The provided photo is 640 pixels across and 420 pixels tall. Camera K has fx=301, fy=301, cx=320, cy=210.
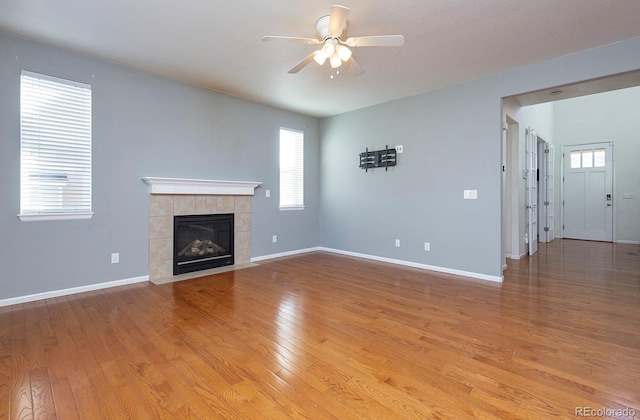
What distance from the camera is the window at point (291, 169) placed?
575 centimetres

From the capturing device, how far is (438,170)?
15.0ft

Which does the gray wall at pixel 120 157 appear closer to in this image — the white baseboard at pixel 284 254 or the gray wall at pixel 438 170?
the white baseboard at pixel 284 254

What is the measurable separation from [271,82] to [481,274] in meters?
3.97

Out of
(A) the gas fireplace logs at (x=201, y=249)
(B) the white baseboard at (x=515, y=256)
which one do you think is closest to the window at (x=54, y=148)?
(A) the gas fireplace logs at (x=201, y=249)

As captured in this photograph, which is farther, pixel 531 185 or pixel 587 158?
pixel 587 158

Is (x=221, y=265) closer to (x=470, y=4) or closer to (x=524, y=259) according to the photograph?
(x=470, y=4)

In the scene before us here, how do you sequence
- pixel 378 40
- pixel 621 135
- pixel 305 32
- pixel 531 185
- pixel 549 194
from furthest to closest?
pixel 549 194, pixel 621 135, pixel 531 185, pixel 305 32, pixel 378 40

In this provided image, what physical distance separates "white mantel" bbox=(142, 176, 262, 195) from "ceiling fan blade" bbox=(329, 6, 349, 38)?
113 inches

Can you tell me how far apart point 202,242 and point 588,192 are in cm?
882

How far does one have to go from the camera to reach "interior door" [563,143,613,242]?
23.1 ft

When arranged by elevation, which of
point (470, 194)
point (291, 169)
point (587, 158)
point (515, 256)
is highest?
point (587, 158)

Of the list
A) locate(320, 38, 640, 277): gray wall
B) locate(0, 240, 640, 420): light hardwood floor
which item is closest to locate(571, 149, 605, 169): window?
locate(0, 240, 640, 420): light hardwood floor

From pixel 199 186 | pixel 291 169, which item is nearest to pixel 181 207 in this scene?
pixel 199 186

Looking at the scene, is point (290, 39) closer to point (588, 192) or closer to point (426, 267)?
point (426, 267)
